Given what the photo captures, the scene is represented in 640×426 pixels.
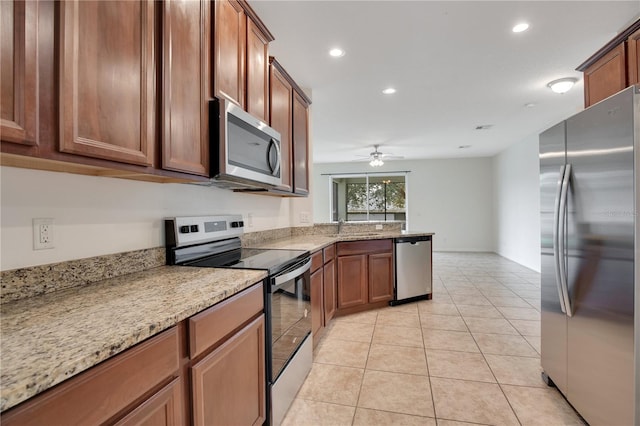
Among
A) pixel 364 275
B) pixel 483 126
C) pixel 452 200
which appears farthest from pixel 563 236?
pixel 452 200

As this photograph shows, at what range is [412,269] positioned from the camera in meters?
3.80

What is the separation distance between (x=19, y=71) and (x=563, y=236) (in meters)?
2.47

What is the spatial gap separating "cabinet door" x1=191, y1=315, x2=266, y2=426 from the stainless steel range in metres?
0.09

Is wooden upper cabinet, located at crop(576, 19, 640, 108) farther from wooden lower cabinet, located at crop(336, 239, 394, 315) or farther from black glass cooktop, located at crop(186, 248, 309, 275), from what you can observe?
black glass cooktop, located at crop(186, 248, 309, 275)

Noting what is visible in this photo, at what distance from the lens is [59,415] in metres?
0.60

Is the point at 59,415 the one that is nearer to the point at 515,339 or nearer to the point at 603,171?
the point at 603,171

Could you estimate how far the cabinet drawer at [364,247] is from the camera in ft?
10.8

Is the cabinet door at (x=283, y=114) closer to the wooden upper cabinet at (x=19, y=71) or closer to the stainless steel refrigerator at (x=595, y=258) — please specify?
the wooden upper cabinet at (x=19, y=71)

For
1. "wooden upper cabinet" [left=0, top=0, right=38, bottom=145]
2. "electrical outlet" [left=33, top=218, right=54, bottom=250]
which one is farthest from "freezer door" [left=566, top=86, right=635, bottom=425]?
"electrical outlet" [left=33, top=218, right=54, bottom=250]

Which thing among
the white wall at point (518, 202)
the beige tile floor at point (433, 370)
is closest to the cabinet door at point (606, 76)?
the beige tile floor at point (433, 370)

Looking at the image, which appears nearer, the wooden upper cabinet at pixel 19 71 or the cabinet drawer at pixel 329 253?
the wooden upper cabinet at pixel 19 71

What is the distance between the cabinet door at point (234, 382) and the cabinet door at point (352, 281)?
1841 millimetres

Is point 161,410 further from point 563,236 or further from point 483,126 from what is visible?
point 483,126

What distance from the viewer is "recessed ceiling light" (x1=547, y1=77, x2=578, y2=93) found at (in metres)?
3.25
